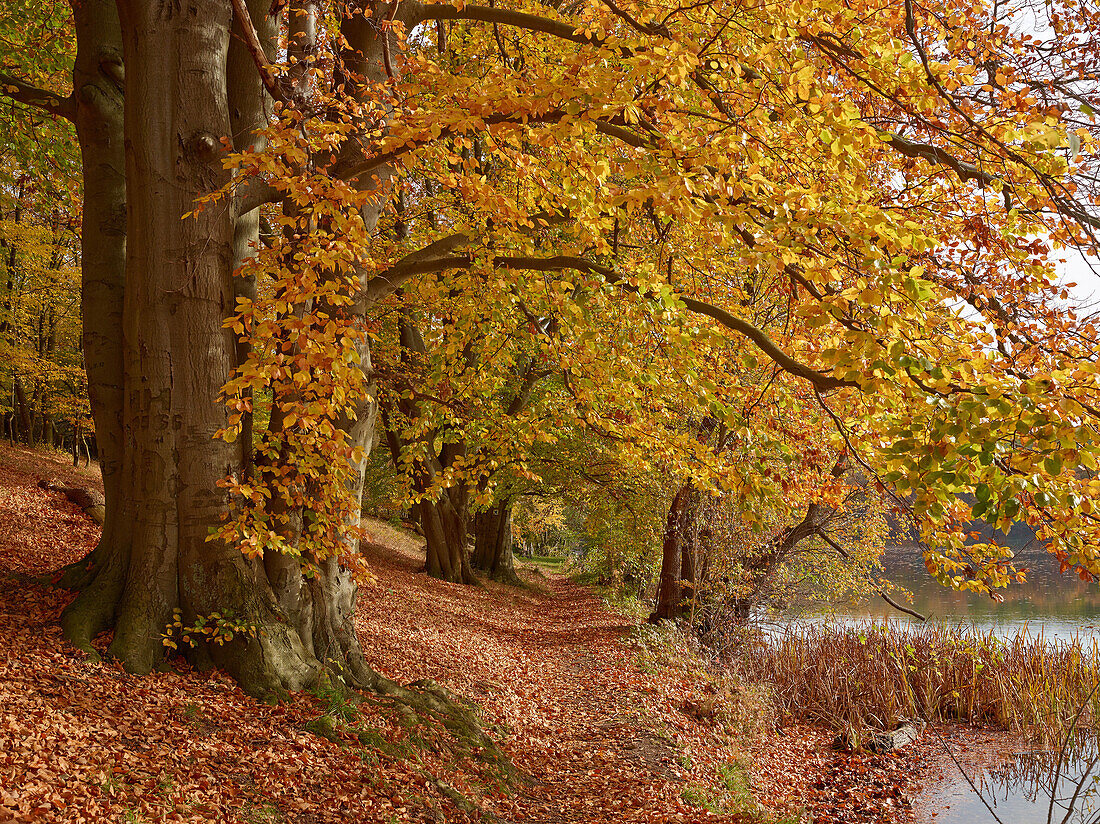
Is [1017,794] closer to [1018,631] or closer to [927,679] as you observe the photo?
[927,679]

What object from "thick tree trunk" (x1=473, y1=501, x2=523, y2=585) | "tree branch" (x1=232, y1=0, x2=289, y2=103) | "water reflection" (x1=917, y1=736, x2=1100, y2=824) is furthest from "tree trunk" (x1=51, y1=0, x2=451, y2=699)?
"thick tree trunk" (x1=473, y1=501, x2=523, y2=585)

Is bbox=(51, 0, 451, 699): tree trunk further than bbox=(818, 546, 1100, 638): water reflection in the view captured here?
No

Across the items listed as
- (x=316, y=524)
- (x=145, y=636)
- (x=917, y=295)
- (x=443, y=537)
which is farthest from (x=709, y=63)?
(x=443, y=537)

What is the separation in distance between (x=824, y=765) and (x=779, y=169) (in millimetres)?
7703

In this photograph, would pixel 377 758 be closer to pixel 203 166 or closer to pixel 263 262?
pixel 263 262

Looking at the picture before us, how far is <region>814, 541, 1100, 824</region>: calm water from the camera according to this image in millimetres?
7777

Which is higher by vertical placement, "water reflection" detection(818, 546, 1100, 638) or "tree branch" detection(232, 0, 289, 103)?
"tree branch" detection(232, 0, 289, 103)

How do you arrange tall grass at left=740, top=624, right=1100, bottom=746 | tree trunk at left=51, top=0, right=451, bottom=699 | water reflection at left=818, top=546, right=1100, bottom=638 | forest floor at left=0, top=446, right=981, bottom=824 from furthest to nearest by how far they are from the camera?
water reflection at left=818, top=546, right=1100, bottom=638, tall grass at left=740, top=624, right=1100, bottom=746, tree trunk at left=51, top=0, right=451, bottom=699, forest floor at left=0, top=446, right=981, bottom=824

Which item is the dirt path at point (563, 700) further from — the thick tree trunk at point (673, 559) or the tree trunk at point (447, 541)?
the tree trunk at point (447, 541)

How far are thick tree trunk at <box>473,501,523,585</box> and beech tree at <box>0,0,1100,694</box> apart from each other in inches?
614

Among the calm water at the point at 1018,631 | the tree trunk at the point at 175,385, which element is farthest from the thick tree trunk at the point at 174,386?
the calm water at the point at 1018,631

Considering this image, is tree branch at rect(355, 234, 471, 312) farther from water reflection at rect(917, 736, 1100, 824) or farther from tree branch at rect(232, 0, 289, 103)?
water reflection at rect(917, 736, 1100, 824)

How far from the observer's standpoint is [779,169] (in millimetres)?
4504

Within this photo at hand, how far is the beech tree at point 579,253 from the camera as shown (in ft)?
11.1
